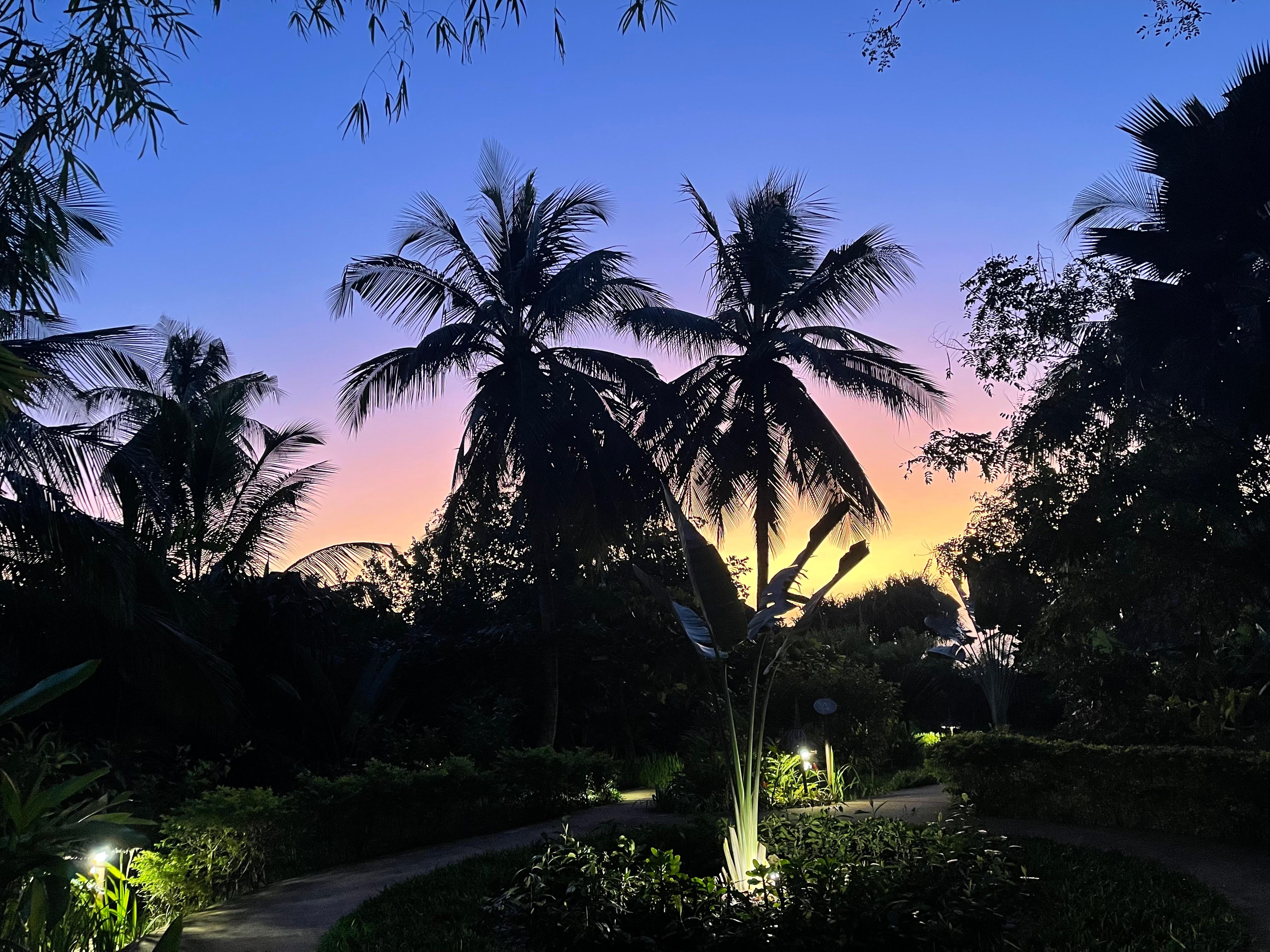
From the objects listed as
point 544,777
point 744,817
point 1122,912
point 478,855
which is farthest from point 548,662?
point 1122,912

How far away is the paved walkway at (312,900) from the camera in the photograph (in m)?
6.06

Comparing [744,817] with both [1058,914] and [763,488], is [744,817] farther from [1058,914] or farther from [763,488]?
[763,488]

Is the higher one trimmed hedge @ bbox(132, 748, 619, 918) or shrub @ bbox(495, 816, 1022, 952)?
trimmed hedge @ bbox(132, 748, 619, 918)

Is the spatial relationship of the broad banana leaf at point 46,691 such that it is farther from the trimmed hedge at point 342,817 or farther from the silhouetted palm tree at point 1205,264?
the silhouetted palm tree at point 1205,264

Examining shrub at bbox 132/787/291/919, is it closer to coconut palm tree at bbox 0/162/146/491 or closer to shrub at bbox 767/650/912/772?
coconut palm tree at bbox 0/162/146/491

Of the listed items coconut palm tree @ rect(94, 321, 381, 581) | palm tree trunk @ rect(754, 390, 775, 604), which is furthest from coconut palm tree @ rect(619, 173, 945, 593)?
coconut palm tree @ rect(94, 321, 381, 581)

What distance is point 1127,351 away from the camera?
1197 cm

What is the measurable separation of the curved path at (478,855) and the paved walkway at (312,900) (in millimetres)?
12

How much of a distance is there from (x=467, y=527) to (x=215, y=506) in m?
5.39

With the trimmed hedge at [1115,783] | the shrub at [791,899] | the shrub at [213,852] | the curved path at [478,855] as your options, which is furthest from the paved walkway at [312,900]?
the trimmed hedge at [1115,783]

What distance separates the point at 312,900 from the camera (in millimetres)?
7238

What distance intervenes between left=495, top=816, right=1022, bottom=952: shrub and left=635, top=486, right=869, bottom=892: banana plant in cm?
24

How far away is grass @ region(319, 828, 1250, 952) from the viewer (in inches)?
217

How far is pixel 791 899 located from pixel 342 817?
485 centimetres
